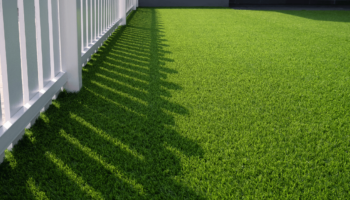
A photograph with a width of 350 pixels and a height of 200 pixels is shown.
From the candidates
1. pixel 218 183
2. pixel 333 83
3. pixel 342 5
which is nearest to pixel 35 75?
pixel 218 183

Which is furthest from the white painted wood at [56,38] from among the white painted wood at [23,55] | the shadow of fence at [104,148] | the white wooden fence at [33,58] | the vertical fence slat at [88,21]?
the vertical fence slat at [88,21]

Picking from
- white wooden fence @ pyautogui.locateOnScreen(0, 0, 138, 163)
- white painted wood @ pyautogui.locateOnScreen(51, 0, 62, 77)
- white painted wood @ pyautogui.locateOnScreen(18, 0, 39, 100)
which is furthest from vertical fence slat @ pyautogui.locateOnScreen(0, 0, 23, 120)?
white painted wood @ pyautogui.locateOnScreen(51, 0, 62, 77)

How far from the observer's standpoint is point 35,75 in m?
2.04

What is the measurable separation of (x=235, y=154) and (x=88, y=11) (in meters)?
2.78

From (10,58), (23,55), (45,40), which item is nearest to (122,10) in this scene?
(45,40)

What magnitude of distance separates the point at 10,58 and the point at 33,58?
0.35 m

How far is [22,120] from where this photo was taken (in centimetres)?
176

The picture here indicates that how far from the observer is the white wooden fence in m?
1.61

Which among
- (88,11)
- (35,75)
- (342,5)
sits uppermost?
(342,5)

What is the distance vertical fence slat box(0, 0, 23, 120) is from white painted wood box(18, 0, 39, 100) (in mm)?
103

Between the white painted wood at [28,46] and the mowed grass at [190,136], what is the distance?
308 mm

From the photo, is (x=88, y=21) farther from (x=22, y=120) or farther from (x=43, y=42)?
(x=22, y=120)

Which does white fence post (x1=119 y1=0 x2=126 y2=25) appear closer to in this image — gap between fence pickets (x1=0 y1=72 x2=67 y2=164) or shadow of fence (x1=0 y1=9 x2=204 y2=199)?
shadow of fence (x1=0 y1=9 x2=204 y2=199)

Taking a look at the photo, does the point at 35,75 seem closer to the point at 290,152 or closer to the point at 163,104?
the point at 163,104
